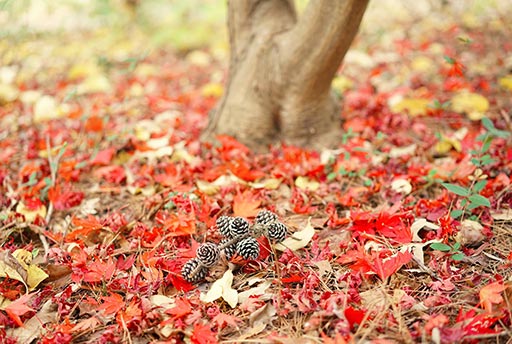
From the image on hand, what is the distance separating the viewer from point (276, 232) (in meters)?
1.88

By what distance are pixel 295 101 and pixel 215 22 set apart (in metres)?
3.62

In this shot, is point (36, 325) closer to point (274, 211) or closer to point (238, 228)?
point (238, 228)

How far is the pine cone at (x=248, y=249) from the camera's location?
1.79 meters

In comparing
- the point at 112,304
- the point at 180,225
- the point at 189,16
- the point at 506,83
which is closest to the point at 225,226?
the point at 180,225

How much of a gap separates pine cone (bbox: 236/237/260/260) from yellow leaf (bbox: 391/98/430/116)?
1875 mm

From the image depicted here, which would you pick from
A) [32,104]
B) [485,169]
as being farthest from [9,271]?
[32,104]

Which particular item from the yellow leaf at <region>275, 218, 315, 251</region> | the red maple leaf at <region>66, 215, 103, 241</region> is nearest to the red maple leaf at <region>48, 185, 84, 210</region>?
the red maple leaf at <region>66, 215, 103, 241</region>

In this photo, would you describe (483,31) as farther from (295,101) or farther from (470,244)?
(470,244)

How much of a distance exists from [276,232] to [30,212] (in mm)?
1334

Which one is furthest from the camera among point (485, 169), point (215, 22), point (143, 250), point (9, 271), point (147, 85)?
point (215, 22)

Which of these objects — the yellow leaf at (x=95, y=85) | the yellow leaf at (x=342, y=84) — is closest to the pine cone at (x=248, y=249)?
the yellow leaf at (x=342, y=84)

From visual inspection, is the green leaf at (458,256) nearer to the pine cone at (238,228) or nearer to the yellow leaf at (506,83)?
the pine cone at (238,228)

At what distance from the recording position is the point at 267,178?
2576 mm

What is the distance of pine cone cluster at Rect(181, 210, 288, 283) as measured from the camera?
174cm
